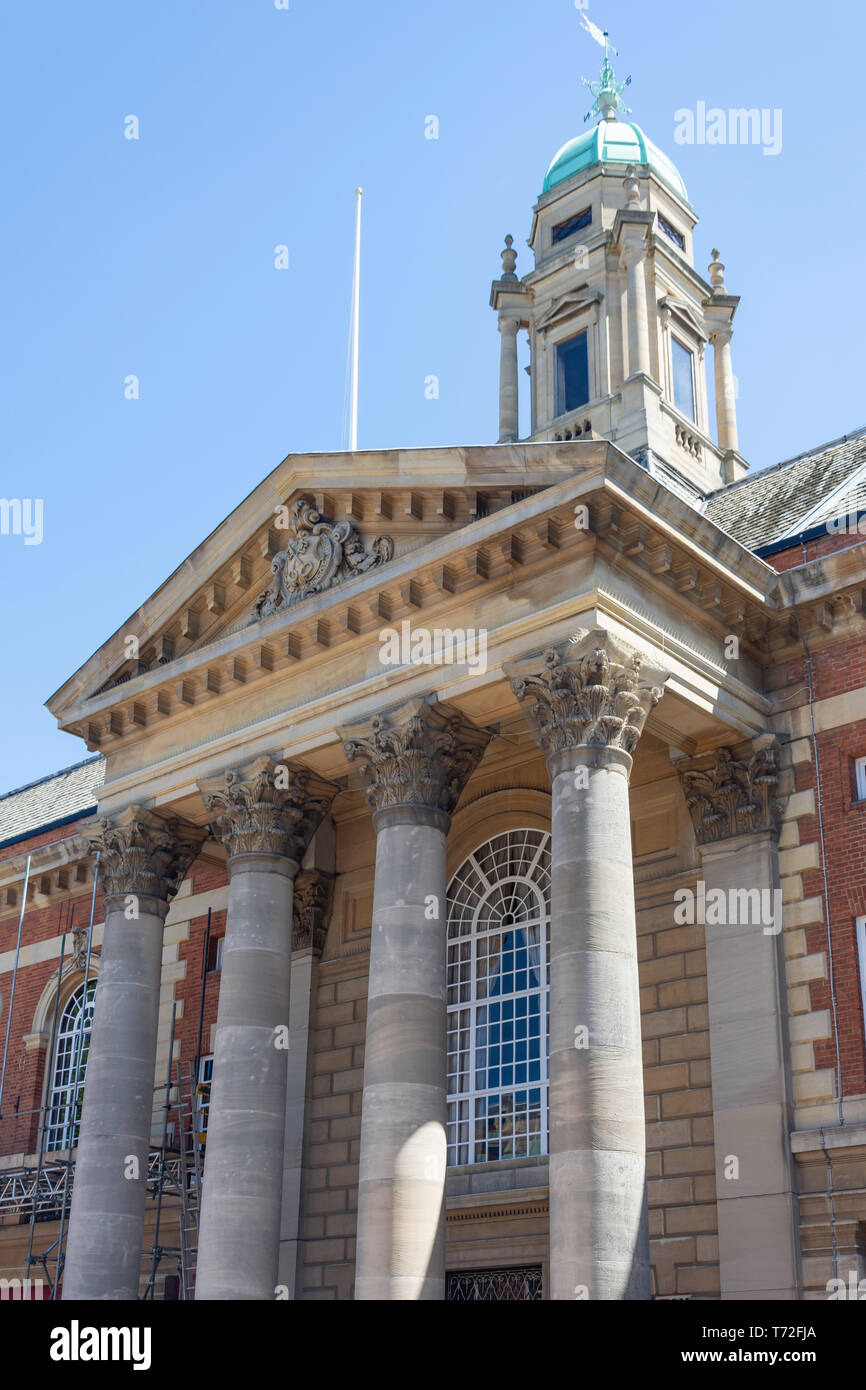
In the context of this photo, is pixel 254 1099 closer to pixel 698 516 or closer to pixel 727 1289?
pixel 727 1289

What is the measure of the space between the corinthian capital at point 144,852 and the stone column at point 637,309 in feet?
57.9

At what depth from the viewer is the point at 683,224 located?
42.2m

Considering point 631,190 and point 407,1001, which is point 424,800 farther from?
point 631,190

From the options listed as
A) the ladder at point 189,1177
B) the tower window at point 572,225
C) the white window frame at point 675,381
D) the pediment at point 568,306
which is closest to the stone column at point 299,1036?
the ladder at point 189,1177

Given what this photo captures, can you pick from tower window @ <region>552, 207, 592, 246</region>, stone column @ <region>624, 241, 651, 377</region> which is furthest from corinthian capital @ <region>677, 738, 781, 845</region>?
tower window @ <region>552, 207, 592, 246</region>

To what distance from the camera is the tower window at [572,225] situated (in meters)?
40.9

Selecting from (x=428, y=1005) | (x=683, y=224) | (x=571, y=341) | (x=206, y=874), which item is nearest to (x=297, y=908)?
(x=206, y=874)

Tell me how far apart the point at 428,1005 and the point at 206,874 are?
37.3 ft

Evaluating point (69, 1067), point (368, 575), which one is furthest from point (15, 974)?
point (368, 575)

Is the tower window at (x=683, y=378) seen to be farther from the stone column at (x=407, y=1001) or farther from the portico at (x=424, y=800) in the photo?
the stone column at (x=407, y=1001)

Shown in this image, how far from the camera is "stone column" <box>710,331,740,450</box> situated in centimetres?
3966

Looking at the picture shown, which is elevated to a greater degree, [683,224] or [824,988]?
[683,224]

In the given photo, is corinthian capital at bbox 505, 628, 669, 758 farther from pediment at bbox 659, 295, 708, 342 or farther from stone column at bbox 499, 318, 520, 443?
stone column at bbox 499, 318, 520, 443

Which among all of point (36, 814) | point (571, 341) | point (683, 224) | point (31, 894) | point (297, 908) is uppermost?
point (683, 224)
